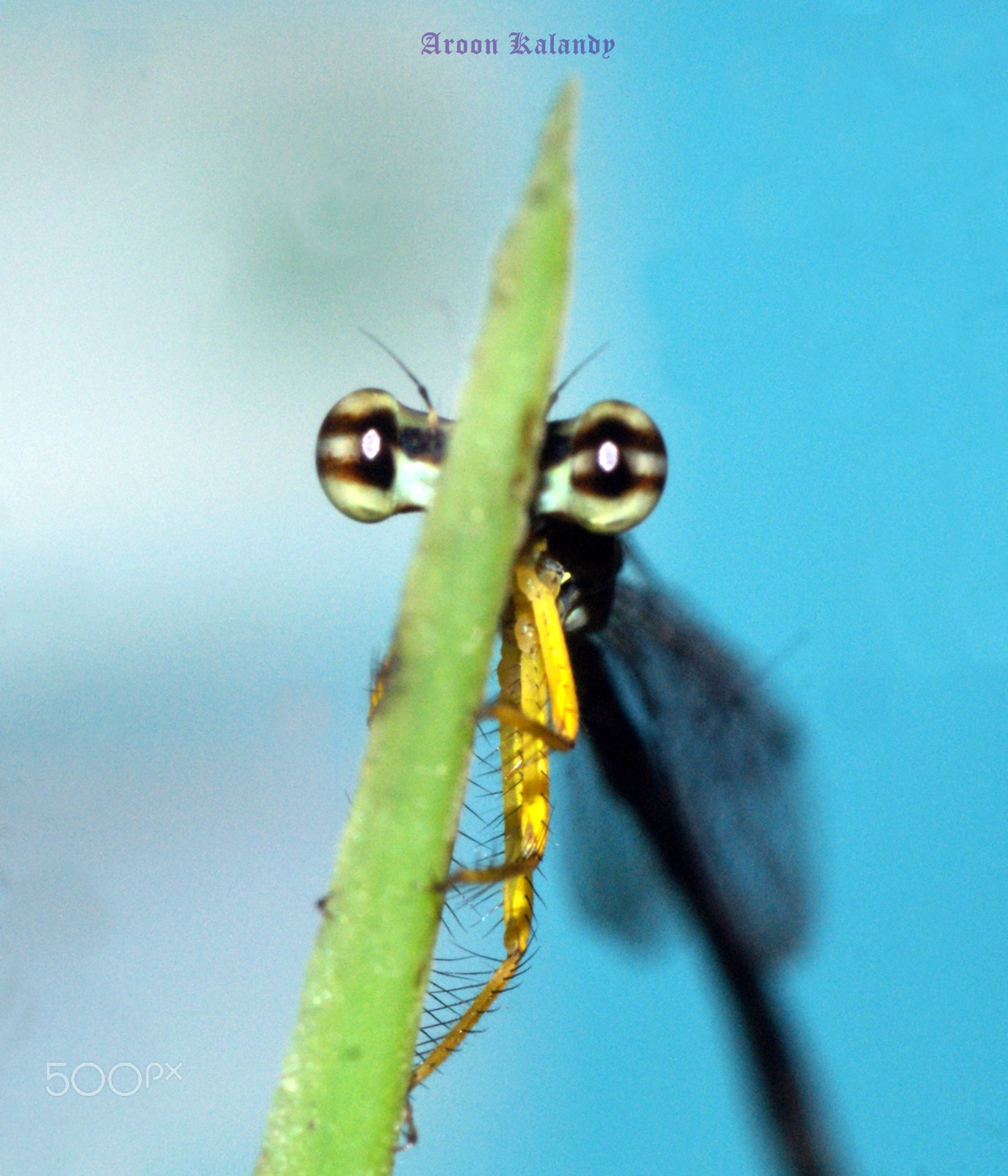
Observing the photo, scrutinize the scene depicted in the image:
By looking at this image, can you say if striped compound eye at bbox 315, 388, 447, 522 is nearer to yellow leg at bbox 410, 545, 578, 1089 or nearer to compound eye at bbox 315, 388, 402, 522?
compound eye at bbox 315, 388, 402, 522

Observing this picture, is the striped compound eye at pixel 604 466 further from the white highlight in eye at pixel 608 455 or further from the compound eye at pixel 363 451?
the compound eye at pixel 363 451

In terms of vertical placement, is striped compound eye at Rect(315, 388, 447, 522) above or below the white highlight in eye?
above

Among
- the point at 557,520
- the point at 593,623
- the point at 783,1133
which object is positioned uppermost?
the point at 593,623

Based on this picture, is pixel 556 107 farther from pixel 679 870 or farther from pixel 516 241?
pixel 679 870

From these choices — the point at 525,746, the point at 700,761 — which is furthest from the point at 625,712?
the point at 525,746

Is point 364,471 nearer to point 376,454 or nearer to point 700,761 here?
point 376,454

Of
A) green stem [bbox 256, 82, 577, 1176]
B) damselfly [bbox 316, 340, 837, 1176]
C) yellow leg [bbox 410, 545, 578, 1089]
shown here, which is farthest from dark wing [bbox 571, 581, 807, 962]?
green stem [bbox 256, 82, 577, 1176]

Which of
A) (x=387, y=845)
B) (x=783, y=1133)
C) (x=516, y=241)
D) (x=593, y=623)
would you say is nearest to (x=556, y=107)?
(x=516, y=241)
